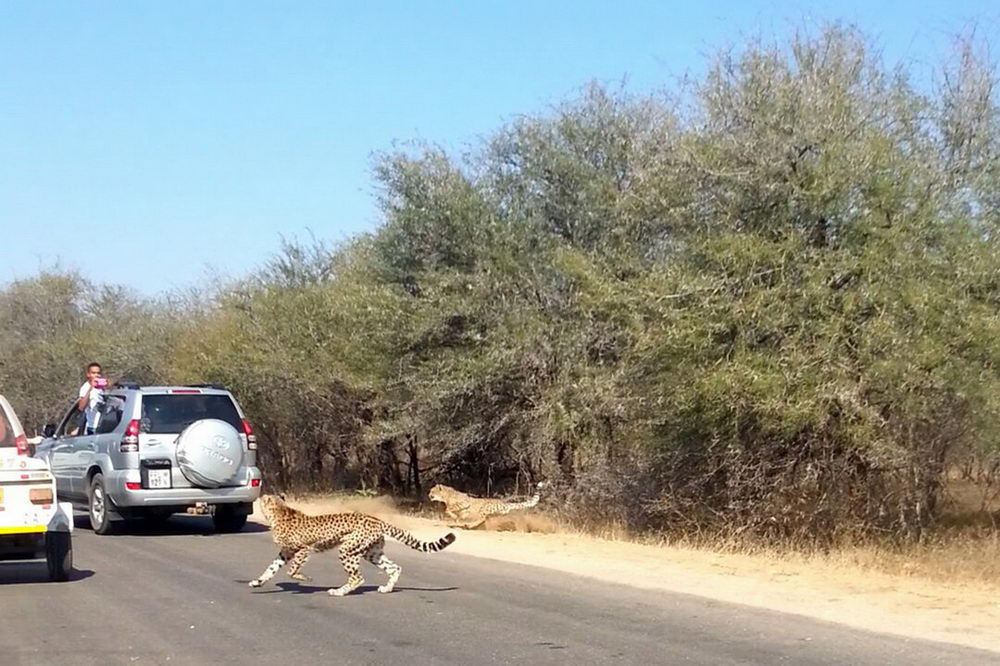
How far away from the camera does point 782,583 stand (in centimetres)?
1352

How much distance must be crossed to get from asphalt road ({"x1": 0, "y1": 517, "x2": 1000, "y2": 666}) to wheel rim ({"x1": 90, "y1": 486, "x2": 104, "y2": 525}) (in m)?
3.43

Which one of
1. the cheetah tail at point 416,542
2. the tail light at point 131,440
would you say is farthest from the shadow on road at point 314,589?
the tail light at point 131,440

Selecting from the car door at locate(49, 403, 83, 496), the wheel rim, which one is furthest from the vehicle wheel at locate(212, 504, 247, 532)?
the car door at locate(49, 403, 83, 496)

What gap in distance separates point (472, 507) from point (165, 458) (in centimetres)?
486

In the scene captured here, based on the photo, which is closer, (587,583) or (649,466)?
(587,583)

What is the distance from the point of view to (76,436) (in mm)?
19266

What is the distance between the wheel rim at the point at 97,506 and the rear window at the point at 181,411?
1.30m

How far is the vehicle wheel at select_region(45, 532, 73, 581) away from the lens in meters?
12.8

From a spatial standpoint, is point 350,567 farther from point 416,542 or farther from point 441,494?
point 441,494

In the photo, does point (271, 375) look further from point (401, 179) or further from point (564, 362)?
point (564, 362)

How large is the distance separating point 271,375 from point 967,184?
49.7 ft

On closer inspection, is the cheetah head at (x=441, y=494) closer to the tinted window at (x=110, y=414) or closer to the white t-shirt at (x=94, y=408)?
the tinted window at (x=110, y=414)

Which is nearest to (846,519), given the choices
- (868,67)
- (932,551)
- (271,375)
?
(932,551)

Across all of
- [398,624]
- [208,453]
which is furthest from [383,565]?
[208,453]
